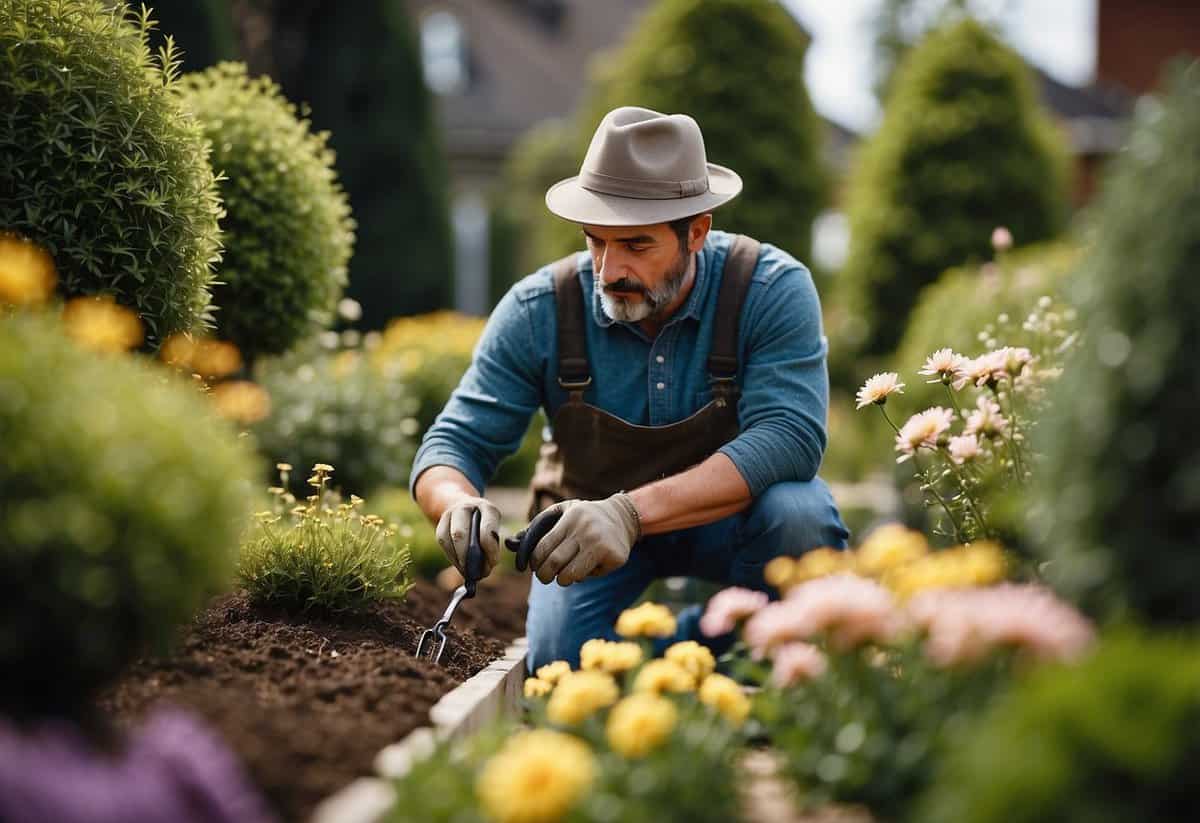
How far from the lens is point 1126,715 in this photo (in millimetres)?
1436

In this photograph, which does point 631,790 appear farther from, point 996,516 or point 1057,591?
point 996,516

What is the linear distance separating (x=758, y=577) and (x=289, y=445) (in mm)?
2702

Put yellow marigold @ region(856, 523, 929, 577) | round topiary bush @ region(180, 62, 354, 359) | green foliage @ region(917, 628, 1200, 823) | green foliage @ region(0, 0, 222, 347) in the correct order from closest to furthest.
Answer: green foliage @ region(917, 628, 1200, 823)
yellow marigold @ region(856, 523, 929, 577)
green foliage @ region(0, 0, 222, 347)
round topiary bush @ region(180, 62, 354, 359)

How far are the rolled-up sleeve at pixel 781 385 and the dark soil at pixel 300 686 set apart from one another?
85cm

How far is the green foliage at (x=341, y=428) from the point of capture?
533 cm

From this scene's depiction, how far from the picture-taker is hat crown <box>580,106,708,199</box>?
316 cm

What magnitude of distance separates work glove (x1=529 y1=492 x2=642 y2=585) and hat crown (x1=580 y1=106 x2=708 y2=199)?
865 mm

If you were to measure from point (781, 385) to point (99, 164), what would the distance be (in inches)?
67.6

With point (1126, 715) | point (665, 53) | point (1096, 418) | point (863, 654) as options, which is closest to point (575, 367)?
point (863, 654)

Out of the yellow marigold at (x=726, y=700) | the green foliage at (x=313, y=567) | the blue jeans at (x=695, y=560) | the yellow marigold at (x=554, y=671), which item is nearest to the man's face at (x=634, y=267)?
the blue jeans at (x=695, y=560)

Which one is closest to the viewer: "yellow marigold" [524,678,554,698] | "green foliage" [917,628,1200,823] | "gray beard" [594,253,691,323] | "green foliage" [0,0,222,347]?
"green foliage" [917,628,1200,823]

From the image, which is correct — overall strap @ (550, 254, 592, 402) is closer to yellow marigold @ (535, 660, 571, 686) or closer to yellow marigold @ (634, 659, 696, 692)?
yellow marigold @ (535, 660, 571, 686)

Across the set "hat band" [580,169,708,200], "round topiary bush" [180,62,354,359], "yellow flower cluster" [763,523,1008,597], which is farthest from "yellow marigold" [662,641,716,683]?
"round topiary bush" [180,62,354,359]

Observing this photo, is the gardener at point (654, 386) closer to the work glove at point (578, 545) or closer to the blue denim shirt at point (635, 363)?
the blue denim shirt at point (635, 363)
